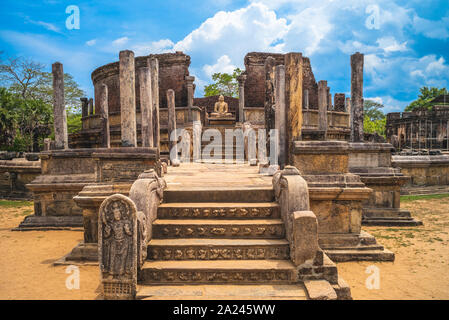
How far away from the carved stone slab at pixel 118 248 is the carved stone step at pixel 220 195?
1270 millimetres

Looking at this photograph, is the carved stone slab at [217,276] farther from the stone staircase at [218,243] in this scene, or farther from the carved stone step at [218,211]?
the carved stone step at [218,211]

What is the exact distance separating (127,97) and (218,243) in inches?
160

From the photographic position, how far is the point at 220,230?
393 cm

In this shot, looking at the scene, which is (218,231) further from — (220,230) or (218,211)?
(218,211)

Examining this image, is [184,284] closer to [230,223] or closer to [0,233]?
[230,223]

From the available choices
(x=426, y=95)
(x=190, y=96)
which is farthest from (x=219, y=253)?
(x=426, y=95)

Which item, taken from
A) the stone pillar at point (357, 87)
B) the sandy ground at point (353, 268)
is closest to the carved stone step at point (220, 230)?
the sandy ground at point (353, 268)

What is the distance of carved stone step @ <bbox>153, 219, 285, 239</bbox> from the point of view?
3908 millimetres

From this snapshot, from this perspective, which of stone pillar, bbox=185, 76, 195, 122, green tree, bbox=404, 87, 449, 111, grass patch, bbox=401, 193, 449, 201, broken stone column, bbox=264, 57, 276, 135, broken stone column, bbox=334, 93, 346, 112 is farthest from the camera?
green tree, bbox=404, 87, 449, 111

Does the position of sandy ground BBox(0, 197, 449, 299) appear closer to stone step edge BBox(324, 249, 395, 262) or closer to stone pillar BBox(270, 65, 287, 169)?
stone step edge BBox(324, 249, 395, 262)

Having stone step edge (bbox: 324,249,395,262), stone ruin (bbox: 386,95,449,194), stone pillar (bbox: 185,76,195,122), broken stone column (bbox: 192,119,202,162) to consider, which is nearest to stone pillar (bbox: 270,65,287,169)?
stone step edge (bbox: 324,249,395,262)

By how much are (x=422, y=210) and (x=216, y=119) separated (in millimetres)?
12304

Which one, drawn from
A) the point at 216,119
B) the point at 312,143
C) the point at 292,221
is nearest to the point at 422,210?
the point at 312,143

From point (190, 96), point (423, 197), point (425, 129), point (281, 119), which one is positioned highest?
point (190, 96)
